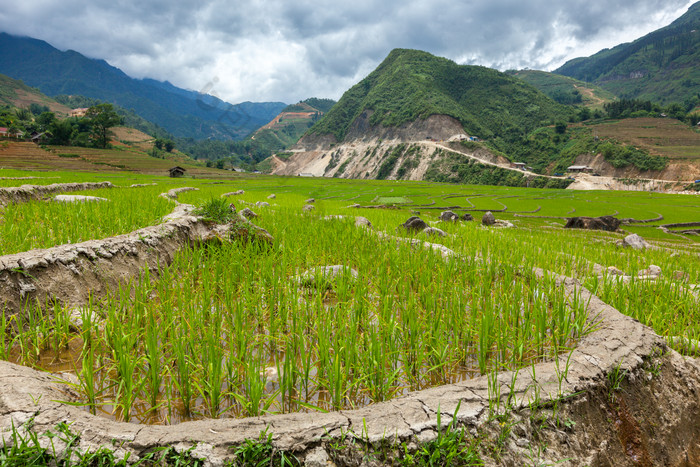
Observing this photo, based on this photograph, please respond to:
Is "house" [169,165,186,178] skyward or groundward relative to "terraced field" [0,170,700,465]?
skyward

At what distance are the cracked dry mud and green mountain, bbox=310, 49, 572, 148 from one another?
361ft

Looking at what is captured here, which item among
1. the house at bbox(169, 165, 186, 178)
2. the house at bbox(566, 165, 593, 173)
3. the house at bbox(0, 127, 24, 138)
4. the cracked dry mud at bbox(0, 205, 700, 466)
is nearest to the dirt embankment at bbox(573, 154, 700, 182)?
the house at bbox(566, 165, 593, 173)

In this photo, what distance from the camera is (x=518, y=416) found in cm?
176

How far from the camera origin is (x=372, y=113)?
124 meters

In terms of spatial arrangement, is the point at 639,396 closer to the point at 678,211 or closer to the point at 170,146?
the point at 678,211

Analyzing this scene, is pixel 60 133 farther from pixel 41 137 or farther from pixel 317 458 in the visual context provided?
pixel 317 458

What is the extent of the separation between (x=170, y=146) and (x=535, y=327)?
120m

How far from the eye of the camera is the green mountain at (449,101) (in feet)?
349

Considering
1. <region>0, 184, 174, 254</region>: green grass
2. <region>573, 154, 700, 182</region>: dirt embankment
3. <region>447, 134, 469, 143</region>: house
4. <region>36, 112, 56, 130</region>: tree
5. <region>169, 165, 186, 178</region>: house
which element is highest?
<region>447, 134, 469, 143</region>: house

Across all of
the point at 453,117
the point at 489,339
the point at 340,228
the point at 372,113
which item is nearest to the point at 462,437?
the point at 489,339

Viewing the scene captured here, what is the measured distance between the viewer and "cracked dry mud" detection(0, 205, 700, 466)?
1438mm

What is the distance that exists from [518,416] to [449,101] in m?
129

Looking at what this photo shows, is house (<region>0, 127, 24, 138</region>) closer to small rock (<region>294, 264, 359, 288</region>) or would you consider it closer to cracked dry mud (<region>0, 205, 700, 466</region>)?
small rock (<region>294, 264, 359, 288</region>)

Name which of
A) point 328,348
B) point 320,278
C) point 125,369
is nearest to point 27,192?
point 320,278
